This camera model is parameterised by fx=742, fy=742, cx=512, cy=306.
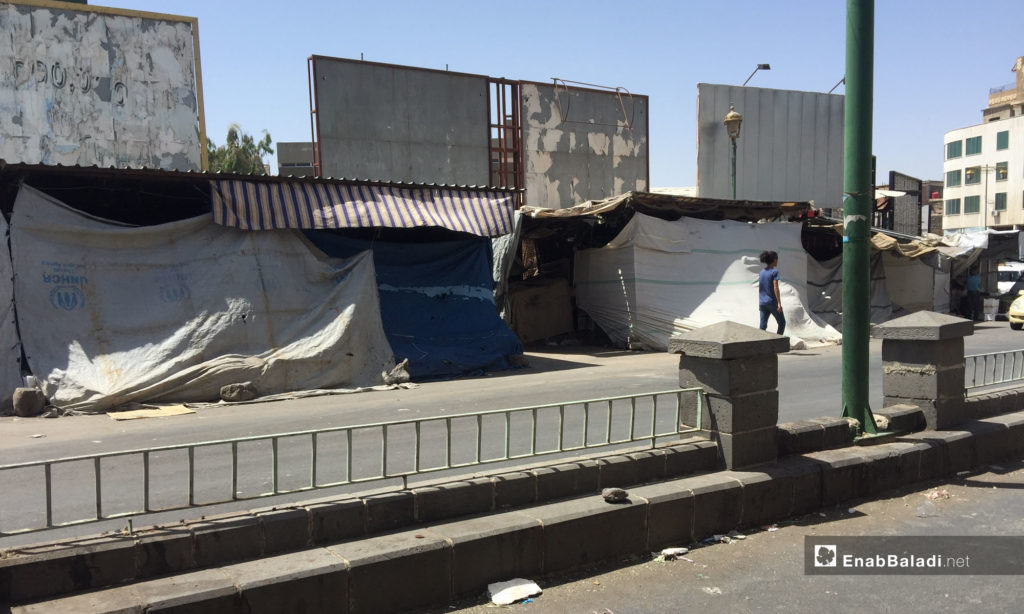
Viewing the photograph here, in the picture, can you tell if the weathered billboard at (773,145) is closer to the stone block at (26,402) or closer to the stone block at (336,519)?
the stone block at (26,402)

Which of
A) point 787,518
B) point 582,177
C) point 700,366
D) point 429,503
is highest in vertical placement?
point 582,177

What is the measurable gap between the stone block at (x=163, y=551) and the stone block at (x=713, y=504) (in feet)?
9.84

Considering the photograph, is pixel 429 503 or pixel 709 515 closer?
pixel 429 503

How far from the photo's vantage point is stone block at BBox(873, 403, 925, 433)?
255 inches

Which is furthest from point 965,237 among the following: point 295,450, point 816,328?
point 295,450

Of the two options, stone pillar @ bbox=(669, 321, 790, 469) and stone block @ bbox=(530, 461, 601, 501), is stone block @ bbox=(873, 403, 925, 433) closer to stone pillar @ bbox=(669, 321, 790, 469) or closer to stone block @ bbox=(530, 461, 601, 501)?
stone pillar @ bbox=(669, 321, 790, 469)

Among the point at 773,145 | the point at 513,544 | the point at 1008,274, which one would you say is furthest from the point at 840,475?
the point at 1008,274

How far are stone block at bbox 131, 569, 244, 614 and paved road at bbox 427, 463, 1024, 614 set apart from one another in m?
1.05

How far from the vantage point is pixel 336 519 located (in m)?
3.89

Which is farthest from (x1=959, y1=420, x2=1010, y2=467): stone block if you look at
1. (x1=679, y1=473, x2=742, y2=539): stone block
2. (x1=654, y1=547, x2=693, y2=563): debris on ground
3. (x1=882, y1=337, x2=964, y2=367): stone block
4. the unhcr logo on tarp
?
the unhcr logo on tarp

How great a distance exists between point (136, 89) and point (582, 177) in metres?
11.3

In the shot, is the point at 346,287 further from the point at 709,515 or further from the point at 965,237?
the point at 965,237

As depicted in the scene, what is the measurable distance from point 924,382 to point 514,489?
14.5ft

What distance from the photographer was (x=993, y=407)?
7.45 metres
